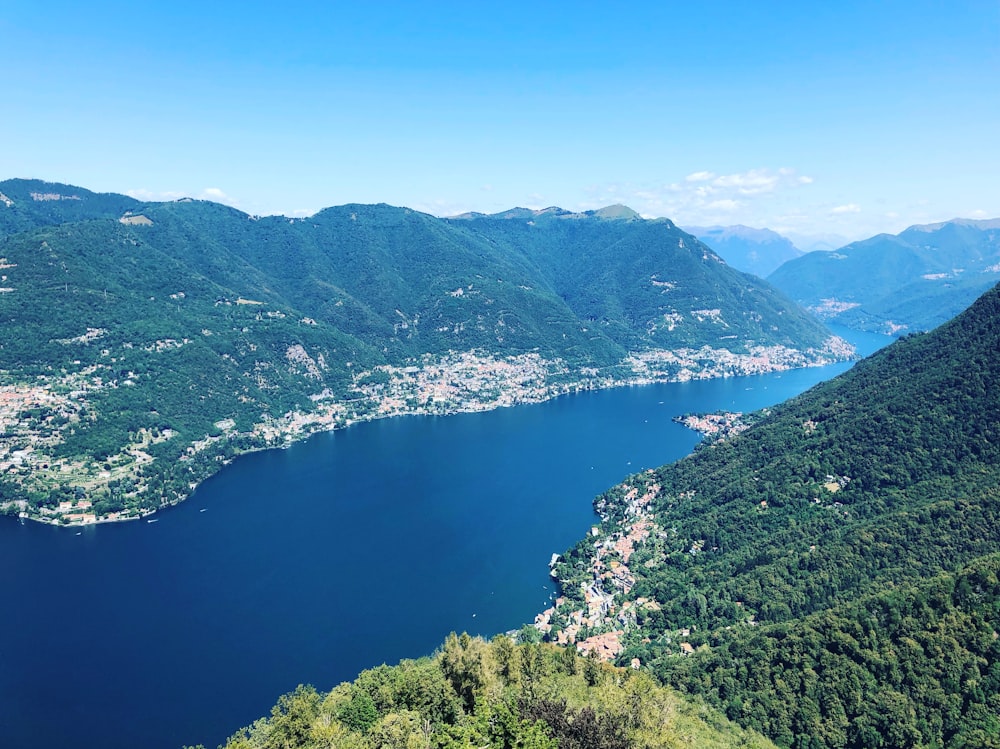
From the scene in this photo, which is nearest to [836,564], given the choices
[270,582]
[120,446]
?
[270,582]

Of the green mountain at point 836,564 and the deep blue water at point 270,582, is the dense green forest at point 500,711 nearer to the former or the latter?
the green mountain at point 836,564

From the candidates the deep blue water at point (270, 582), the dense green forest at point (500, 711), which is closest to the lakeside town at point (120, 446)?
the deep blue water at point (270, 582)

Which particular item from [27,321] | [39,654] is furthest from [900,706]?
[27,321]

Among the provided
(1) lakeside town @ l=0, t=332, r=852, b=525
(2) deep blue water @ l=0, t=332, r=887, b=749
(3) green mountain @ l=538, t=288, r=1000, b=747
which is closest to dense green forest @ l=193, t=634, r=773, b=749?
(3) green mountain @ l=538, t=288, r=1000, b=747

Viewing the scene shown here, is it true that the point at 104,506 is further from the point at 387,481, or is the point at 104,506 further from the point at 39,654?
the point at 387,481

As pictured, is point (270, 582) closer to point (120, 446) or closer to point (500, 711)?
point (120, 446)

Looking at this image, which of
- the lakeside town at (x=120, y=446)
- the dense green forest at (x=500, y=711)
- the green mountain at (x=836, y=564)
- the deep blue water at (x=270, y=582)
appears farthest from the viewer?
the lakeside town at (x=120, y=446)

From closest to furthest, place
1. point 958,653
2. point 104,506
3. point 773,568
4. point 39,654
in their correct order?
point 958,653
point 39,654
point 773,568
point 104,506
